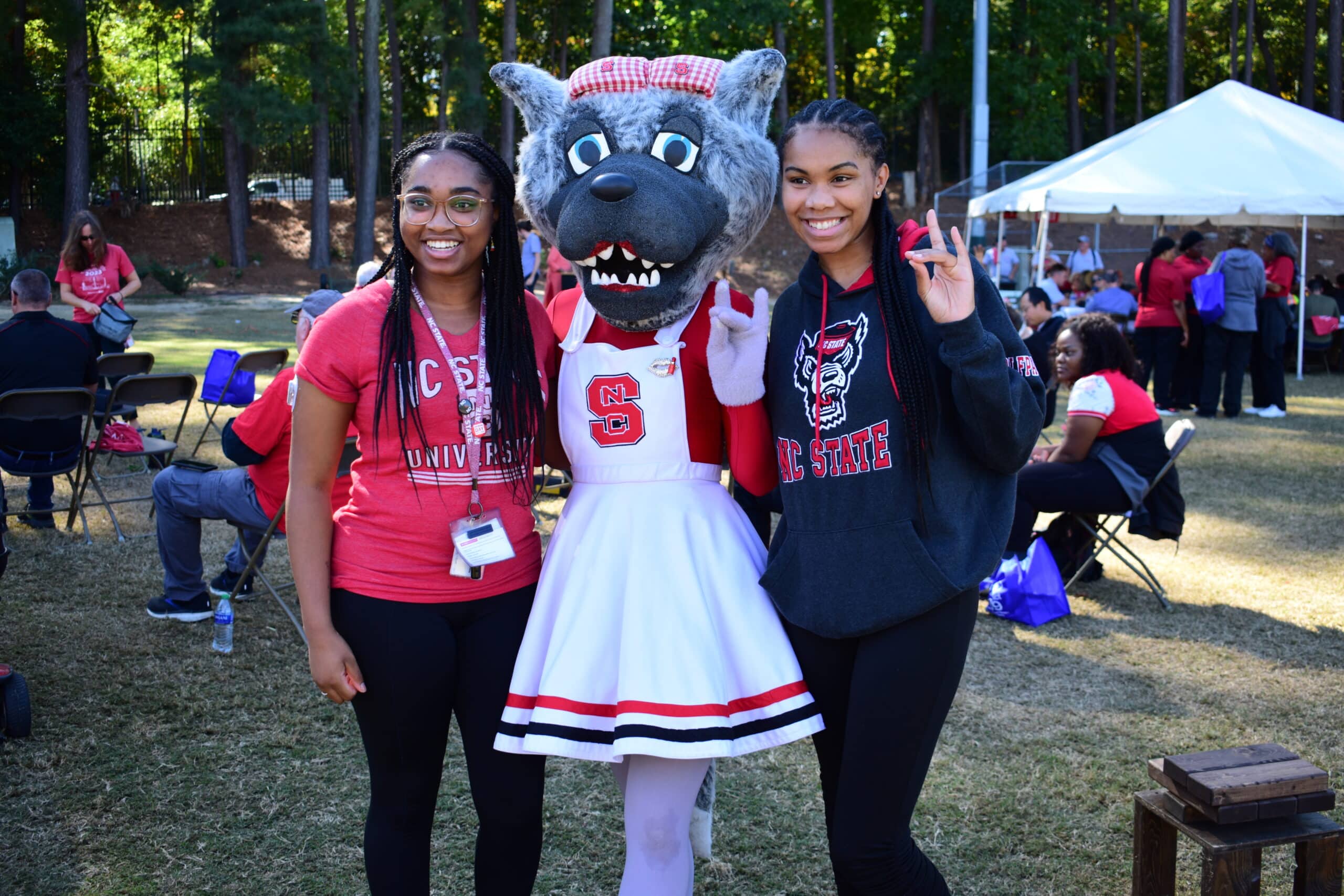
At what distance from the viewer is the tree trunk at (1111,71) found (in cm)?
3219

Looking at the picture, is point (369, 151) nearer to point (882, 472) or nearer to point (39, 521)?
point (39, 521)

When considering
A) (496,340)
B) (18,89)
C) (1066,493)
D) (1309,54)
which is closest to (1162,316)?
(1066,493)

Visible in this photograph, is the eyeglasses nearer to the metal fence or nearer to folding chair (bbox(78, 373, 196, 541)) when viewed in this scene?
folding chair (bbox(78, 373, 196, 541))

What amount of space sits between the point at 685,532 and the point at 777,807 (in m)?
1.60

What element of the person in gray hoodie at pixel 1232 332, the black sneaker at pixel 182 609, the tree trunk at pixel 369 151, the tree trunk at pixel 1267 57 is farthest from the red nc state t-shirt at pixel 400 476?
the tree trunk at pixel 1267 57

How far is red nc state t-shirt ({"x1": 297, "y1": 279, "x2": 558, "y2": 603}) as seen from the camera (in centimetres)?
229

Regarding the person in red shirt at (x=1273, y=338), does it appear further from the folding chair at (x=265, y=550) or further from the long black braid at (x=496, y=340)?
the long black braid at (x=496, y=340)

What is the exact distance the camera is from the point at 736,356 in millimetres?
2328

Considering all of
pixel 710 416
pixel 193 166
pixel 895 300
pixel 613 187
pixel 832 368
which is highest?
pixel 193 166

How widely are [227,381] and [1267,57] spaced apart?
110 feet

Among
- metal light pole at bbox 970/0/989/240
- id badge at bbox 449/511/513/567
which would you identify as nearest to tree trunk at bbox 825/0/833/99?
metal light pole at bbox 970/0/989/240

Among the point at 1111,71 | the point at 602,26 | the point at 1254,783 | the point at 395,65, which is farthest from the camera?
the point at 1111,71

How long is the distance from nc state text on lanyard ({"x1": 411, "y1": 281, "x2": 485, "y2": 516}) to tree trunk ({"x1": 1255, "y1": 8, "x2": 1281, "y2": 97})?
3429 cm

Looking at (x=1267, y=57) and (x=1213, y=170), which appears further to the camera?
(x=1267, y=57)
